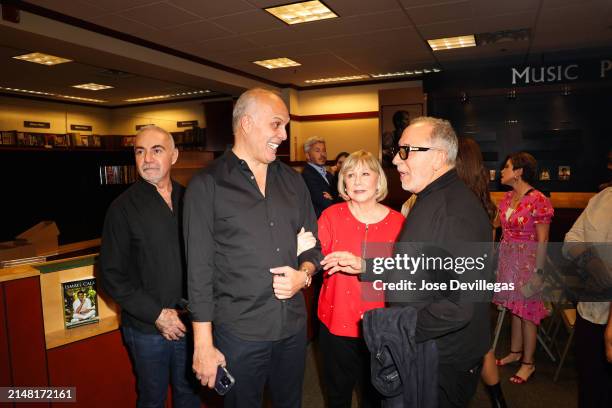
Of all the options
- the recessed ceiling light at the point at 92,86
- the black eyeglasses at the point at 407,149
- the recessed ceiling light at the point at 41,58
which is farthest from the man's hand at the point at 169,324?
the recessed ceiling light at the point at 92,86

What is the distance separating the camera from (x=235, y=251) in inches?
60.2

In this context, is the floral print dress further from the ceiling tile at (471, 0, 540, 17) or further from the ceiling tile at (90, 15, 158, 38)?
the ceiling tile at (90, 15, 158, 38)

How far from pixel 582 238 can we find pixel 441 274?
1.06 metres

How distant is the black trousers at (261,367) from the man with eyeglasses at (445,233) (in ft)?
1.61

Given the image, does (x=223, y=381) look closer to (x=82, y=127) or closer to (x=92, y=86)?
(x=92, y=86)

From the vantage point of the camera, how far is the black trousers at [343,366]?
6.80 ft

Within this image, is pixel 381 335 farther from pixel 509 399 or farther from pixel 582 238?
pixel 509 399

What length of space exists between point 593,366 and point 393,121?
7125 mm

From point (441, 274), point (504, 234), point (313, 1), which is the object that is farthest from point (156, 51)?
point (441, 274)

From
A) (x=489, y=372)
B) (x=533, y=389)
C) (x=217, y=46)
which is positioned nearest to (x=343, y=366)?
(x=489, y=372)

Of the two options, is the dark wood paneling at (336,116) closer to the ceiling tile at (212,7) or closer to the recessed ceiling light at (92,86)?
the recessed ceiling light at (92,86)

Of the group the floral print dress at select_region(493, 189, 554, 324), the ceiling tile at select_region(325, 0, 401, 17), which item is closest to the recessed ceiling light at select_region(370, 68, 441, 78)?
the ceiling tile at select_region(325, 0, 401, 17)

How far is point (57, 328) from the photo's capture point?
2.12 meters

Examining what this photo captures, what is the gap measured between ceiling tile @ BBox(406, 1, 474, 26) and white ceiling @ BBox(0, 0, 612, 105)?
0.01 meters
